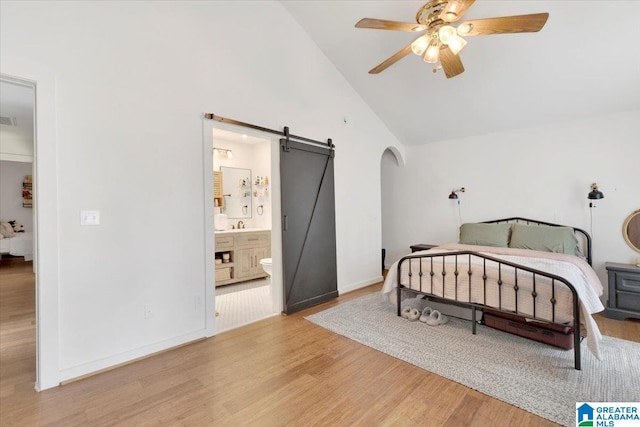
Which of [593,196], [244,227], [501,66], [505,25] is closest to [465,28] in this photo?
[505,25]

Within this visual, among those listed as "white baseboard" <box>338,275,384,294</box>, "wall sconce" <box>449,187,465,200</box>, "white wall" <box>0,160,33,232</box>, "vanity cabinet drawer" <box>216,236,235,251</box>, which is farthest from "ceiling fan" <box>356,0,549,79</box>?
"white wall" <box>0,160,33,232</box>

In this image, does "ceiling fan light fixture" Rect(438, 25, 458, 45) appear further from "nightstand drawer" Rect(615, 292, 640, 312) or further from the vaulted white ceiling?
"nightstand drawer" Rect(615, 292, 640, 312)

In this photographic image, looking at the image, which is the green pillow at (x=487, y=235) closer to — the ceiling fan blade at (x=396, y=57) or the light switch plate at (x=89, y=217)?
the ceiling fan blade at (x=396, y=57)

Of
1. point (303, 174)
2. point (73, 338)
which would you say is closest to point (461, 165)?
point (303, 174)

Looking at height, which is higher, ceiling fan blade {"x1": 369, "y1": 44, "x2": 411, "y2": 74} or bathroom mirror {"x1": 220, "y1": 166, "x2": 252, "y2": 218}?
ceiling fan blade {"x1": 369, "y1": 44, "x2": 411, "y2": 74}

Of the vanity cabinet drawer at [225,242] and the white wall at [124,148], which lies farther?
the vanity cabinet drawer at [225,242]

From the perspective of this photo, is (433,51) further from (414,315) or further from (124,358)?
(124,358)

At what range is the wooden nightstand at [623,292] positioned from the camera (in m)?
3.21

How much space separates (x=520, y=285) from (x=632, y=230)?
243cm

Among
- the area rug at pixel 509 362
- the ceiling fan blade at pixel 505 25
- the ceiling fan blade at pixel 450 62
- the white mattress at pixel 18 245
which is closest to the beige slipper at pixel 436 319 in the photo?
the area rug at pixel 509 362

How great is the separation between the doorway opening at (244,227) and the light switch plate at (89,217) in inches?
71.5

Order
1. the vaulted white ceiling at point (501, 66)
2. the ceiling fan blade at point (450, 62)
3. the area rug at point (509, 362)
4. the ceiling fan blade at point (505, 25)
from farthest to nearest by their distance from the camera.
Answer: the vaulted white ceiling at point (501, 66), the ceiling fan blade at point (450, 62), the ceiling fan blade at point (505, 25), the area rug at point (509, 362)

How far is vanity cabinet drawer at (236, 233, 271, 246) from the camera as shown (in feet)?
16.8

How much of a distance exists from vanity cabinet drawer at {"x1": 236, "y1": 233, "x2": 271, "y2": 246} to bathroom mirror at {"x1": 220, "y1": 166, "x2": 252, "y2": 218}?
0.73 metres
